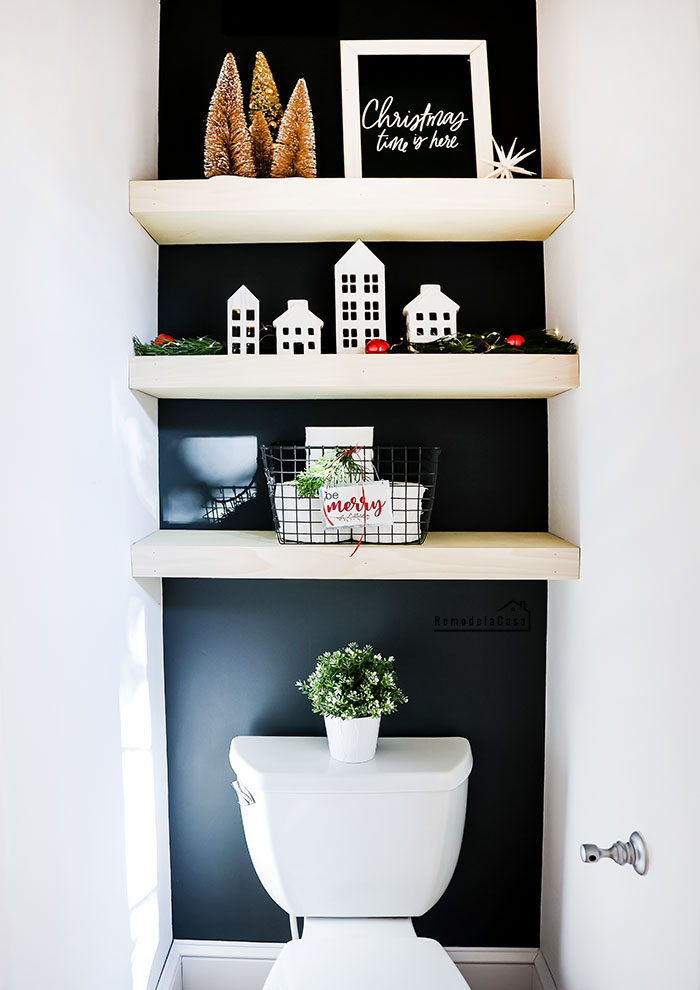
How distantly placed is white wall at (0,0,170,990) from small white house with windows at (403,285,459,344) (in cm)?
56

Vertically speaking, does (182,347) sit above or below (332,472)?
above

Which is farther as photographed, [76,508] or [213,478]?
[213,478]

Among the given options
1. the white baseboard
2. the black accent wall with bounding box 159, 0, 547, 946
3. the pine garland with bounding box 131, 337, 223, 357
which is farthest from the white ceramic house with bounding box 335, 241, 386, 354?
the white baseboard

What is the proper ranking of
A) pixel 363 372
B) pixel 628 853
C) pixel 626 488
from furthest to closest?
pixel 363 372 < pixel 626 488 < pixel 628 853

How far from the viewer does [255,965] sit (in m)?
1.73

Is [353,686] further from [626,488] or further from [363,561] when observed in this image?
[626,488]

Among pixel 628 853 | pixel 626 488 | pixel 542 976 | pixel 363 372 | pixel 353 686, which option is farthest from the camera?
pixel 542 976

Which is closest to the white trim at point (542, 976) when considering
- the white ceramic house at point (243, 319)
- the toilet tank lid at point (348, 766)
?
the toilet tank lid at point (348, 766)

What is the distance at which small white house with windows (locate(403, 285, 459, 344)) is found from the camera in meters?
Result: 1.52

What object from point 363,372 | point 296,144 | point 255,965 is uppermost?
point 296,144

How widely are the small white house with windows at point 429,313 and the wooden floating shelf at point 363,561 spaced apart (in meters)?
0.43

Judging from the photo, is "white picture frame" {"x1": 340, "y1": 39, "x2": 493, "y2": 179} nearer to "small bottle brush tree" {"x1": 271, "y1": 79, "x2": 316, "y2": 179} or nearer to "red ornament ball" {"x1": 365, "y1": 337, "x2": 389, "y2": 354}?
"small bottle brush tree" {"x1": 271, "y1": 79, "x2": 316, "y2": 179}

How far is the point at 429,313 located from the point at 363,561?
522 millimetres

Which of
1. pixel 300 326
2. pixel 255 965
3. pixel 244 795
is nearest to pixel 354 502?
pixel 300 326
